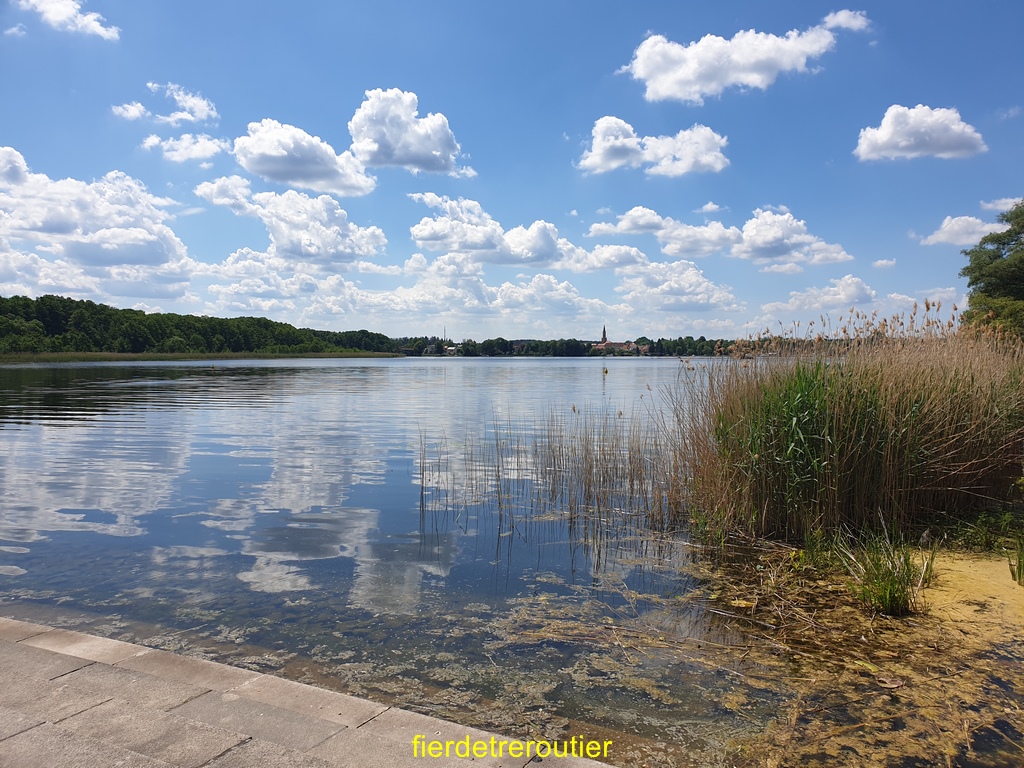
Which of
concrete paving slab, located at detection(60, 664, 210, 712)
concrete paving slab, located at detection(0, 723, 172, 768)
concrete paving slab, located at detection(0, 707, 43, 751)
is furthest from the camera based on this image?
concrete paving slab, located at detection(60, 664, 210, 712)

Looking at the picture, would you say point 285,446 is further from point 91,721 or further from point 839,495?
point 91,721

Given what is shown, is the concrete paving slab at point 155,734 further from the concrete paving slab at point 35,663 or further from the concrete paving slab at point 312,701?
the concrete paving slab at point 35,663

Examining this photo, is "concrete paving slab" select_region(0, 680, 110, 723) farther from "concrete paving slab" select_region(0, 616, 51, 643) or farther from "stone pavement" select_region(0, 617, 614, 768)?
"concrete paving slab" select_region(0, 616, 51, 643)

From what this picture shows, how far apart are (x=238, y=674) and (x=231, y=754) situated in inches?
42.6

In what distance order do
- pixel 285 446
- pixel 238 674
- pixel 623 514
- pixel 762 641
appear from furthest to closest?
pixel 285 446, pixel 623 514, pixel 762 641, pixel 238 674

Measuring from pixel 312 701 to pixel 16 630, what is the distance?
107 inches

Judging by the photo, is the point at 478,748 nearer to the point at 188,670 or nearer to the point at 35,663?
the point at 188,670

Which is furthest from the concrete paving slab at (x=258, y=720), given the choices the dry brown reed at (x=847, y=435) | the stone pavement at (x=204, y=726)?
the dry brown reed at (x=847, y=435)

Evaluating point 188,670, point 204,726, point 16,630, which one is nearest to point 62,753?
point 204,726

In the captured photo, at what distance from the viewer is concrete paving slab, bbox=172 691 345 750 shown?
11.9ft

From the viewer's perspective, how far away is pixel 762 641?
6422 mm

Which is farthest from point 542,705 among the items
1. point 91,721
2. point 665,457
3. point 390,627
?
point 665,457

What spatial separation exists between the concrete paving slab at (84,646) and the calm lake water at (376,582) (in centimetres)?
122

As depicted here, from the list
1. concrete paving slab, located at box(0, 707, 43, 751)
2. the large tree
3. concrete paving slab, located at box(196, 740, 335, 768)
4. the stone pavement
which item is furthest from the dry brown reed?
the large tree
